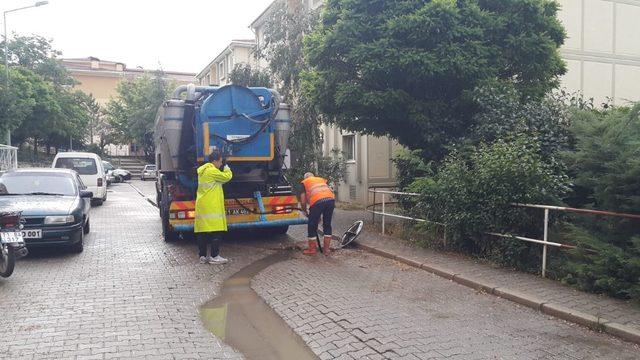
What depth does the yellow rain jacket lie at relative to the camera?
8430 mm

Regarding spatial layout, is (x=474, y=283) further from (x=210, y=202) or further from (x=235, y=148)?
(x=235, y=148)

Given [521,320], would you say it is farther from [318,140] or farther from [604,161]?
[318,140]

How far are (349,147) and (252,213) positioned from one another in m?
9.52

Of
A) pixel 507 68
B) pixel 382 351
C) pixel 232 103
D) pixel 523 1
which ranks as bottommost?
pixel 382 351

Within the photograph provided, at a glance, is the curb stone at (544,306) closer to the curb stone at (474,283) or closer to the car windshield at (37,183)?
the curb stone at (474,283)

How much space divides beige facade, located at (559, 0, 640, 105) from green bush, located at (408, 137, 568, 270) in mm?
12251

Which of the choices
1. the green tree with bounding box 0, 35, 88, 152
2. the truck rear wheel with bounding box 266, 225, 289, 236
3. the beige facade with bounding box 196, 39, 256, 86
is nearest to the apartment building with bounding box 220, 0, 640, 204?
the truck rear wheel with bounding box 266, 225, 289, 236

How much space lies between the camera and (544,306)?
584 centimetres

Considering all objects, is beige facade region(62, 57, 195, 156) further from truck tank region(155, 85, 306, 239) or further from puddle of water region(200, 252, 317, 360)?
puddle of water region(200, 252, 317, 360)

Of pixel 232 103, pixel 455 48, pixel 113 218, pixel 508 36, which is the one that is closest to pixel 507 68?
pixel 508 36

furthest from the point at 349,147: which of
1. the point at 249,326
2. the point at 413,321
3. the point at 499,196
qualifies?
the point at 249,326

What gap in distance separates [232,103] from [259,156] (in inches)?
43.0

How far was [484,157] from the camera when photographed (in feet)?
26.0

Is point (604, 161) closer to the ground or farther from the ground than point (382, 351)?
farther from the ground
